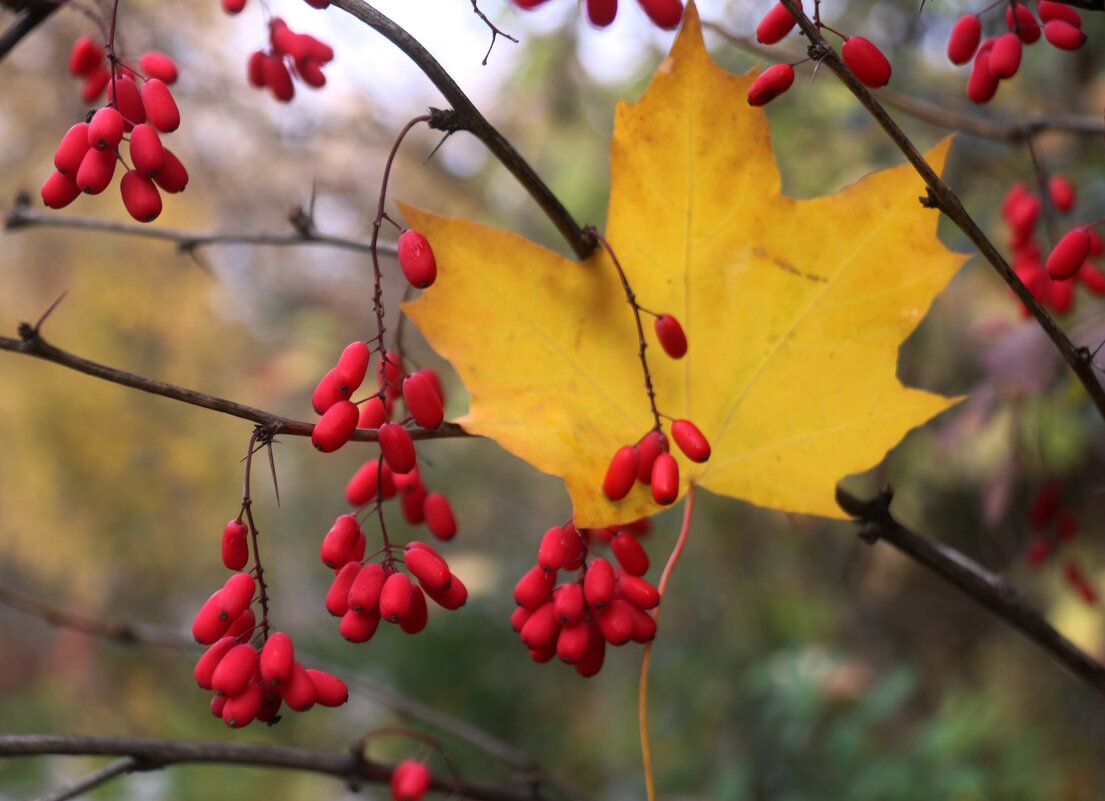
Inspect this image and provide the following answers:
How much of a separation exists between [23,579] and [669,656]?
539cm

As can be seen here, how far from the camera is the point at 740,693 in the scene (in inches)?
69.9

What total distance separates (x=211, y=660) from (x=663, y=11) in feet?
1.43

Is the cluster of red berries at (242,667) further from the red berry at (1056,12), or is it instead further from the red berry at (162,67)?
the red berry at (1056,12)

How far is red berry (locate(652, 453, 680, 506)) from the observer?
44 centimetres

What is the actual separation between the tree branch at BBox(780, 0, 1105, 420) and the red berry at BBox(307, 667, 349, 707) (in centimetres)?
35

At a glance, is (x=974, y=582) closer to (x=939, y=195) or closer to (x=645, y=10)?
(x=939, y=195)

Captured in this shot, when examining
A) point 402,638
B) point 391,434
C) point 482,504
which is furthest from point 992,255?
point 482,504

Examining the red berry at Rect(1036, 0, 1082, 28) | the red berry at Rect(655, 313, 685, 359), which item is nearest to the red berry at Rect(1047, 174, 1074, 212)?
the red berry at Rect(1036, 0, 1082, 28)

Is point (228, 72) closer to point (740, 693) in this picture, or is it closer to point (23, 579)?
point (740, 693)

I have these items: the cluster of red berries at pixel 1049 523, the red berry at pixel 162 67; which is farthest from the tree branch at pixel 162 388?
the cluster of red berries at pixel 1049 523

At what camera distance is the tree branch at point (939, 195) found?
387mm

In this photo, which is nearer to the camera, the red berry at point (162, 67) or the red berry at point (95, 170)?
the red berry at point (95, 170)

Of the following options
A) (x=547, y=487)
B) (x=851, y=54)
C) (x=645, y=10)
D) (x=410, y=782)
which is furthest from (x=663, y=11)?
(x=547, y=487)

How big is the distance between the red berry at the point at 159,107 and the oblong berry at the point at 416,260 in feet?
0.43
